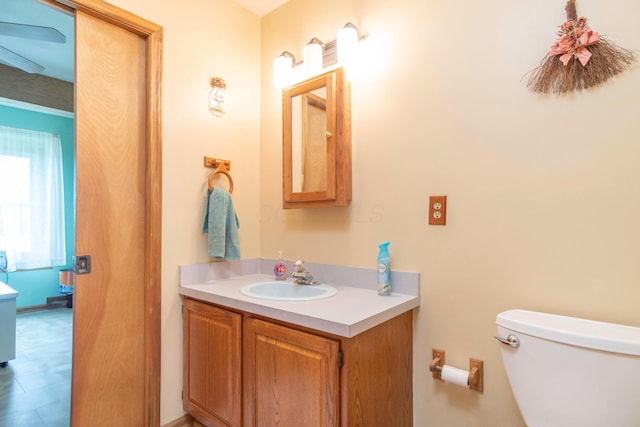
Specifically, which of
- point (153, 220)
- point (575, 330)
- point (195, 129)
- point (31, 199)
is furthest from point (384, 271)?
point (31, 199)

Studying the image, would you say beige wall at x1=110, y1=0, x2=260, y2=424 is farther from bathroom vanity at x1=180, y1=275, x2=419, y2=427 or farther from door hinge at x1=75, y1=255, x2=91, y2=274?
door hinge at x1=75, y1=255, x2=91, y2=274

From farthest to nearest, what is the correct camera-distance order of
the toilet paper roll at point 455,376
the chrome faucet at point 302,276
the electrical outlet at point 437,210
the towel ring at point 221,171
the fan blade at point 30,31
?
the fan blade at point 30,31 < the towel ring at point 221,171 < the chrome faucet at point 302,276 < the electrical outlet at point 437,210 < the toilet paper roll at point 455,376

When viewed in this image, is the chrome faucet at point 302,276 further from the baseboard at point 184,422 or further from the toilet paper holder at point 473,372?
the baseboard at point 184,422

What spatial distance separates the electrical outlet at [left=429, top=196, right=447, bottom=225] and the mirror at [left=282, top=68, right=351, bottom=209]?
1.33 feet

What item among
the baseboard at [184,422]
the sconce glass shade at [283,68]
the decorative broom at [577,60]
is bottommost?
the baseboard at [184,422]

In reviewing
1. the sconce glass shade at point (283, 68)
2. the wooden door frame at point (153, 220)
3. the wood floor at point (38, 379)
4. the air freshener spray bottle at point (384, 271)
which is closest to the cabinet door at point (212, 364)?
the wooden door frame at point (153, 220)

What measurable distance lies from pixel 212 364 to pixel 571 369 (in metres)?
1.38

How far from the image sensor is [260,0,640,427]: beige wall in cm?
105

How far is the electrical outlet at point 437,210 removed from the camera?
54.1 inches

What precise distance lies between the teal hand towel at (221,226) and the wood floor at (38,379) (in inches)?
47.9

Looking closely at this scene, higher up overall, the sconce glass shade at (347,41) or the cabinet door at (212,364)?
the sconce glass shade at (347,41)

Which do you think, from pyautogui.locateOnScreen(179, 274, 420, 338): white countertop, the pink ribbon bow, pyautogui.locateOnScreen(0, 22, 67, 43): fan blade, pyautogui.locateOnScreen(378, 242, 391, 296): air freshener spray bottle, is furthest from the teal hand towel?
the pink ribbon bow

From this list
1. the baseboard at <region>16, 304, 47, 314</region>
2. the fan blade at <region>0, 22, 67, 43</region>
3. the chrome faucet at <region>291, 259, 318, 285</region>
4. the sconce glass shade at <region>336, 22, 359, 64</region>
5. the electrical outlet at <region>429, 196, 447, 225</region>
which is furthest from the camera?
the baseboard at <region>16, 304, 47, 314</region>

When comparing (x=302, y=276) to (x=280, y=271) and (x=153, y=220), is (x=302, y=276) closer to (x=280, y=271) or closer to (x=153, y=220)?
(x=280, y=271)
